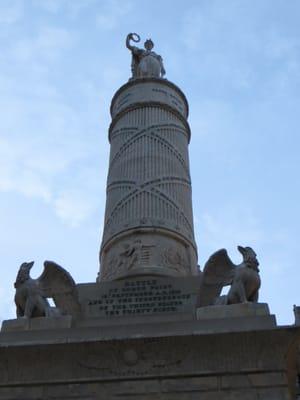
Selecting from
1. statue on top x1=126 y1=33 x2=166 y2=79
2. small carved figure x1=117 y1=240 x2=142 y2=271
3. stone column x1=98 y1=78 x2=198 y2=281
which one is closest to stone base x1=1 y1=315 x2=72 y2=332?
stone column x1=98 y1=78 x2=198 y2=281

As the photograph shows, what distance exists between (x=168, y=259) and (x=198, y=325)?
3.10 m

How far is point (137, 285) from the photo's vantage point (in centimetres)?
1251

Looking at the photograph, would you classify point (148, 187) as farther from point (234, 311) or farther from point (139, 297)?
point (234, 311)

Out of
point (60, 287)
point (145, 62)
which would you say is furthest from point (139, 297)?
point (145, 62)

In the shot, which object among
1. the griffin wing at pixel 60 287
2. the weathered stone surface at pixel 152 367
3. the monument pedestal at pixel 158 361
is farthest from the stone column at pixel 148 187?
the weathered stone surface at pixel 152 367

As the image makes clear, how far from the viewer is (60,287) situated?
12133 mm

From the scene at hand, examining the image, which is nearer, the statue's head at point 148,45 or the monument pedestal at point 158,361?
the monument pedestal at point 158,361

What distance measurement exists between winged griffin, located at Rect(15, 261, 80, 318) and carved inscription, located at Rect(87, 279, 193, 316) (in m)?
0.43

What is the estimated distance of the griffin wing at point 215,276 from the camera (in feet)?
38.6

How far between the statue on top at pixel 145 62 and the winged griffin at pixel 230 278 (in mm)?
7810

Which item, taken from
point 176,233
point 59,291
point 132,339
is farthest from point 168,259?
point 132,339

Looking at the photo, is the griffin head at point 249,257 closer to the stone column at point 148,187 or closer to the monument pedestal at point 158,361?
the monument pedestal at point 158,361

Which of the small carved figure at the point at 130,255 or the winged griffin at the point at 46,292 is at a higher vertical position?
the small carved figure at the point at 130,255

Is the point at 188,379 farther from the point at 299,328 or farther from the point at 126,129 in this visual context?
the point at 126,129
